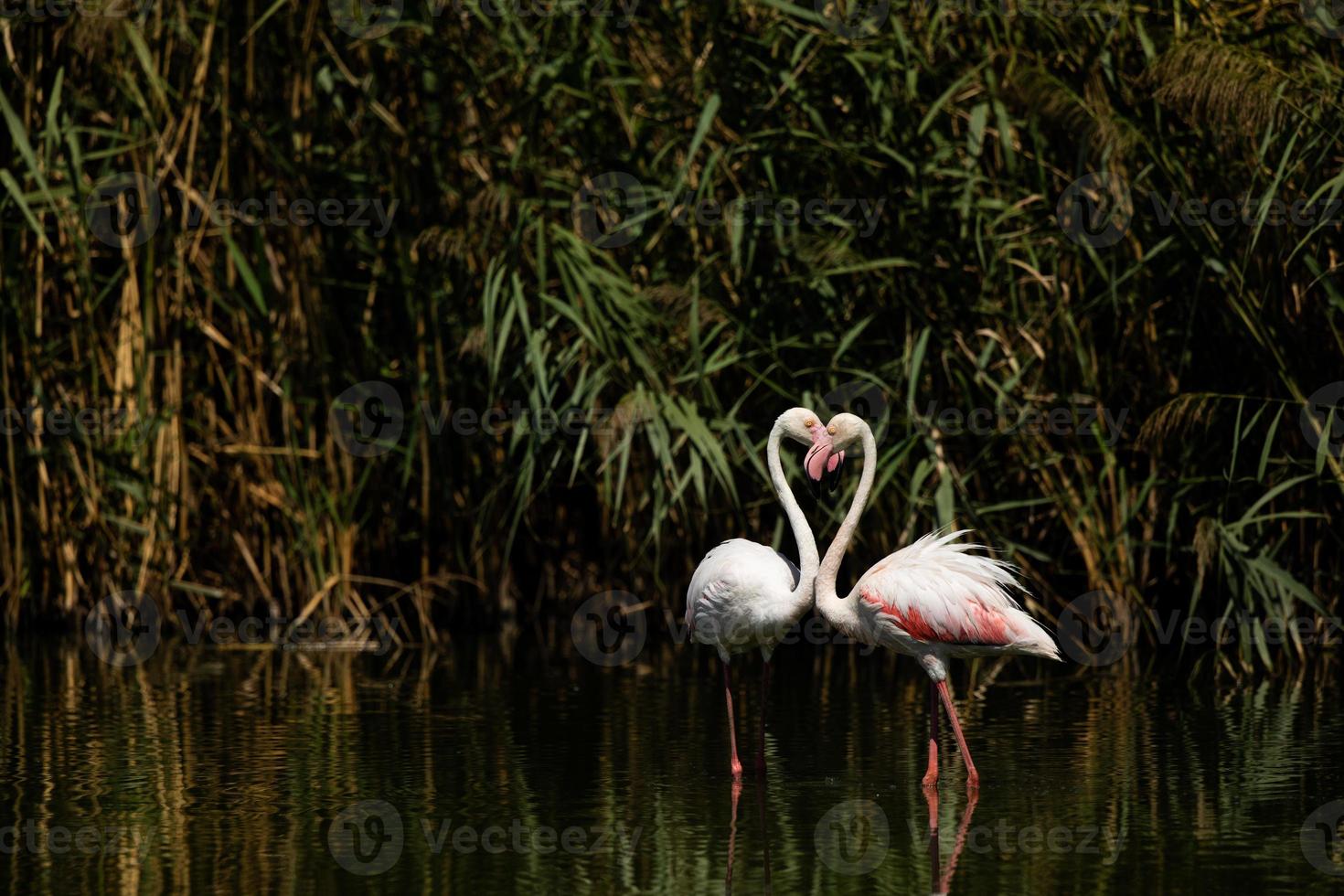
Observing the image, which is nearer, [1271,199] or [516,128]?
[1271,199]

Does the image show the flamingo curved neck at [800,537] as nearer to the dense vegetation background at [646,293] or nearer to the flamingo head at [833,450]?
the flamingo head at [833,450]

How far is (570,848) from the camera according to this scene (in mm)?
5676

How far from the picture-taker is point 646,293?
30.7 ft

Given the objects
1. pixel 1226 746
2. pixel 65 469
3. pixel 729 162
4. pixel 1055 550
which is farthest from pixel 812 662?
pixel 65 469

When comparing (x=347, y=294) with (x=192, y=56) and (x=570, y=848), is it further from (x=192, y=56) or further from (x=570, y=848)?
(x=570, y=848)

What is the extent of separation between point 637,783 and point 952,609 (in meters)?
1.26

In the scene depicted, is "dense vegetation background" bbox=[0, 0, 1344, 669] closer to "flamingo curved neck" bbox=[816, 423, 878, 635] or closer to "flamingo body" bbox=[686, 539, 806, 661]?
"flamingo curved neck" bbox=[816, 423, 878, 635]

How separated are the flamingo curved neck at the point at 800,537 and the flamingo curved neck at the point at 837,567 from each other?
72 mm

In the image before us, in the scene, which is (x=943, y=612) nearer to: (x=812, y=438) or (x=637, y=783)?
(x=812, y=438)

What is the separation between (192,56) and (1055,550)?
17.5 feet

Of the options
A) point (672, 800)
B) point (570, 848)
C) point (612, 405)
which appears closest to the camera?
point (570, 848)

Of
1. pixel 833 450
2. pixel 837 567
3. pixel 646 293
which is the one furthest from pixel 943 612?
pixel 646 293

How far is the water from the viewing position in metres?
5.32

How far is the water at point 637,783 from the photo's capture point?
209 inches
